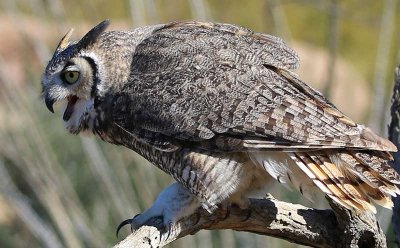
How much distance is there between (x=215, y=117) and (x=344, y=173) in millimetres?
466

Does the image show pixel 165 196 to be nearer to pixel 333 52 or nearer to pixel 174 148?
pixel 174 148

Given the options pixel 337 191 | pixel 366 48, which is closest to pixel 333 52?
pixel 337 191

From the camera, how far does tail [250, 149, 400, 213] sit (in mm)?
2646

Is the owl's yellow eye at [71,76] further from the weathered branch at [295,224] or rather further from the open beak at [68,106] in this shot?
the weathered branch at [295,224]

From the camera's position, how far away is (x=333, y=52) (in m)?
4.65

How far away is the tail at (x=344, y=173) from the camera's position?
2.65m

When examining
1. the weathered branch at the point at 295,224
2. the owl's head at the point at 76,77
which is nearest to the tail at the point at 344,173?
the weathered branch at the point at 295,224

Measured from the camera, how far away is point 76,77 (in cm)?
306

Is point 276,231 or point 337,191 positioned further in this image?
point 276,231

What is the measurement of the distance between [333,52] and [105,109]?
196 centimetres

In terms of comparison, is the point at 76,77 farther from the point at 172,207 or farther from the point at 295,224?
the point at 295,224

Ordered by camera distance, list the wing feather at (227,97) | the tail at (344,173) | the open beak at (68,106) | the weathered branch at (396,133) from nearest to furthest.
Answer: the tail at (344,173), the wing feather at (227,97), the weathered branch at (396,133), the open beak at (68,106)

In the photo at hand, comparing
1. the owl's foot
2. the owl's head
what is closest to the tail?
the owl's foot

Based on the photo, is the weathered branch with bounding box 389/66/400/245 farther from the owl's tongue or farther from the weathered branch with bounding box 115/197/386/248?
the owl's tongue
